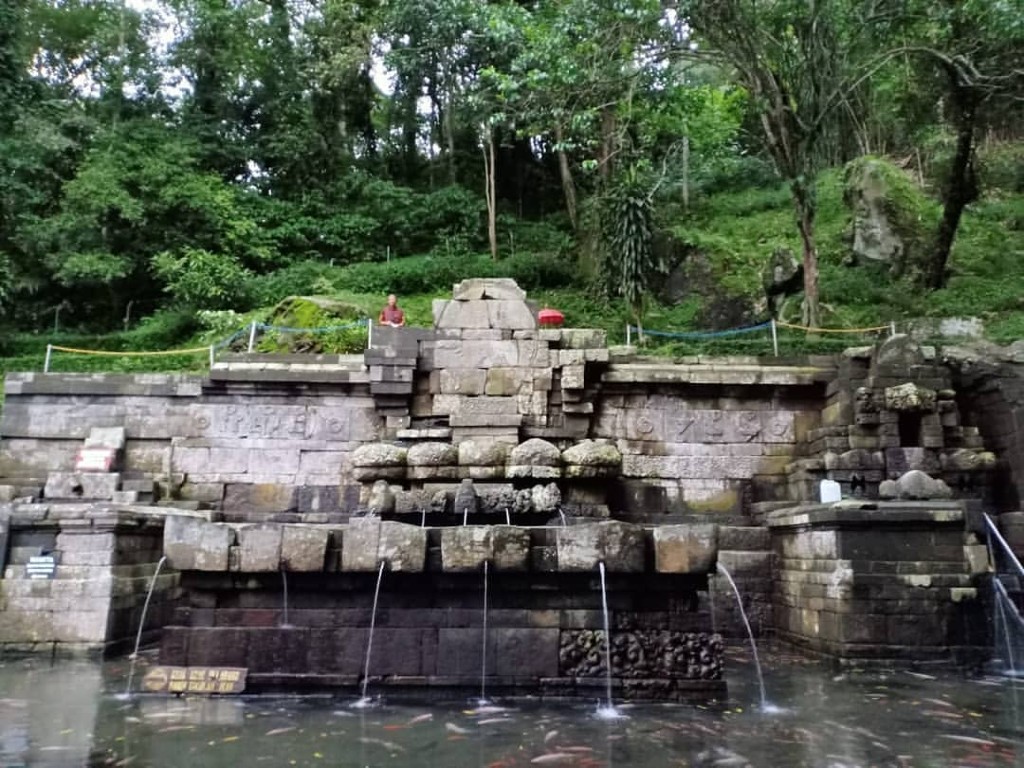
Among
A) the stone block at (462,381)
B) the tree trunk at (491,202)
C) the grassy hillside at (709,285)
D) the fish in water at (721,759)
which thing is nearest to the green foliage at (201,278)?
the grassy hillside at (709,285)

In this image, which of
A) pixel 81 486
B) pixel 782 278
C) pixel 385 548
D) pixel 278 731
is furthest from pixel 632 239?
pixel 278 731

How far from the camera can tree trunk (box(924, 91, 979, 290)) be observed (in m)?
17.4

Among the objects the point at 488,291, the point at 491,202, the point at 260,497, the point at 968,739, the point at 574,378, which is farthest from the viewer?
the point at 491,202

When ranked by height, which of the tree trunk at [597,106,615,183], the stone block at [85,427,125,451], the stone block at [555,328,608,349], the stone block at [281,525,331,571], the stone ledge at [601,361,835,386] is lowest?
the stone block at [281,525,331,571]

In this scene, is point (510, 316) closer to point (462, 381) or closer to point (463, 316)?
point (463, 316)

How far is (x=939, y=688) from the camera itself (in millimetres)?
6797

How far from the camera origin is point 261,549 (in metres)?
5.88

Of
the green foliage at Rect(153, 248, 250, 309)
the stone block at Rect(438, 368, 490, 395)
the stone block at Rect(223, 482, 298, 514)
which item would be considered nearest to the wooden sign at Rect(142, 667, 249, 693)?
the stone block at Rect(223, 482, 298, 514)

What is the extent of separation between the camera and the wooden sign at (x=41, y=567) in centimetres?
860

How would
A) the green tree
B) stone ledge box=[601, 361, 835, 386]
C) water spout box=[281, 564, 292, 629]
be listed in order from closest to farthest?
water spout box=[281, 564, 292, 629], stone ledge box=[601, 361, 835, 386], the green tree

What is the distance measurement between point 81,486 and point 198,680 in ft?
18.6

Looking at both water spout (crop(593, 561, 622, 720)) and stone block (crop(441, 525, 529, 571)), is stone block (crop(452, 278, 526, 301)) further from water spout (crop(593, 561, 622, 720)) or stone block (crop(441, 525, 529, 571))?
water spout (crop(593, 561, 622, 720))

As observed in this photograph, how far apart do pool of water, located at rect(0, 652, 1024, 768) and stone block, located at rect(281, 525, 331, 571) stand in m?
1.01

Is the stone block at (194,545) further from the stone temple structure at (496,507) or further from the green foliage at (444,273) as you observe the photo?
the green foliage at (444,273)
